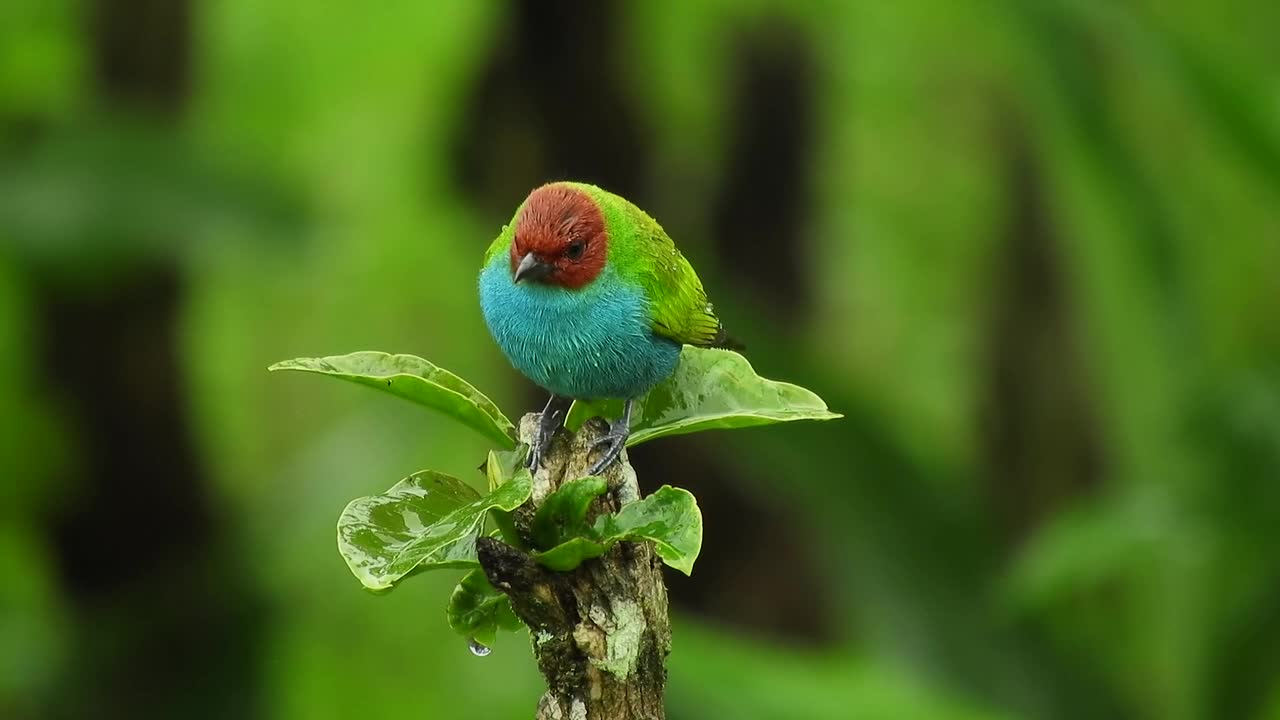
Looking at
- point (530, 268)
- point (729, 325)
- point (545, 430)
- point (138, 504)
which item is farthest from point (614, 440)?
point (138, 504)

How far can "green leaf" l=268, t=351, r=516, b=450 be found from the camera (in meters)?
1.60

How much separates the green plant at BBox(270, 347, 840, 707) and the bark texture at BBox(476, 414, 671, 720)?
0.02 meters

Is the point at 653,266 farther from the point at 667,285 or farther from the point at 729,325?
the point at 729,325

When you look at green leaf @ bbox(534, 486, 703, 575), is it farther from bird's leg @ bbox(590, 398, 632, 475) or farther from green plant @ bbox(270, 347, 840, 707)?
bird's leg @ bbox(590, 398, 632, 475)

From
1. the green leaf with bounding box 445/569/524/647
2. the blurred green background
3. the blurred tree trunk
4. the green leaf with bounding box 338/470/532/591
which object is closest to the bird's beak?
the green leaf with bounding box 338/470/532/591

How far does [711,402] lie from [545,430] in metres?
0.22

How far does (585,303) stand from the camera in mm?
1824

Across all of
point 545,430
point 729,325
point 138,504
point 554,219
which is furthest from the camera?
point 138,504

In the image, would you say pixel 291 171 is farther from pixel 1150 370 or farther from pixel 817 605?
pixel 1150 370

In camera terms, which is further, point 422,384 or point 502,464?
point 502,464

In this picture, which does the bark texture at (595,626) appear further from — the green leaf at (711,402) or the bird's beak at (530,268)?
the bird's beak at (530,268)

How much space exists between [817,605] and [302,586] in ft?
8.93

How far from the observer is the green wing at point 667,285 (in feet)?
6.11

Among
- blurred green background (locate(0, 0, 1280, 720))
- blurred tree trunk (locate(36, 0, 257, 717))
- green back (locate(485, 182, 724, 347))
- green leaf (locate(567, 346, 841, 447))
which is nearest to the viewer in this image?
green leaf (locate(567, 346, 841, 447))
